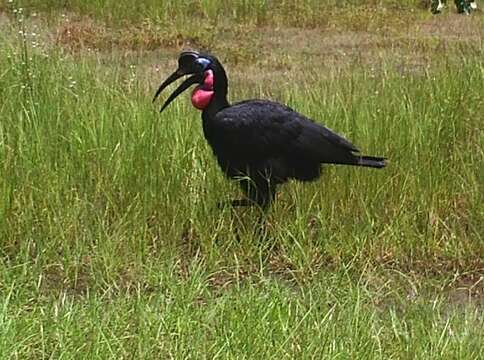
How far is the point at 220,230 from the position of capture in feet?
12.1

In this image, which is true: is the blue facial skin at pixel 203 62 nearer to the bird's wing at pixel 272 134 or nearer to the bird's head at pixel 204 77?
the bird's head at pixel 204 77

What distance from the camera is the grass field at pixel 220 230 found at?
2762mm

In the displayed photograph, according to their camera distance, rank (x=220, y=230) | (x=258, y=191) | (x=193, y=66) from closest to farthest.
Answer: (x=220, y=230)
(x=258, y=191)
(x=193, y=66)

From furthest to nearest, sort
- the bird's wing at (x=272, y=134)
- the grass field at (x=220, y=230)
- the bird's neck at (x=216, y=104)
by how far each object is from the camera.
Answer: the bird's neck at (x=216, y=104), the bird's wing at (x=272, y=134), the grass field at (x=220, y=230)

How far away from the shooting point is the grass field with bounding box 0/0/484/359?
→ 2.76m

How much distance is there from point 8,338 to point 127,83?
2535 millimetres

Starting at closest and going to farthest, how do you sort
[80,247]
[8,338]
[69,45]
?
1. [8,338]
2. [80,247]
3. [69,45]

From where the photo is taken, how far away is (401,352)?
2.71m

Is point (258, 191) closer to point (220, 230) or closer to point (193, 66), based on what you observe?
point (220, 230)

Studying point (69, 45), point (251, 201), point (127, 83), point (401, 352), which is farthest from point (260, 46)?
point (401, 352)

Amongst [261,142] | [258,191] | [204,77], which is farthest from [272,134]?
[204,77]

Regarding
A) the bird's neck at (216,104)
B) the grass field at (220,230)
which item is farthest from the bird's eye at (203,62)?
the grass field at (220,230)

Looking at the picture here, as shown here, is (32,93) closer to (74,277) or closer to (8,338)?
(74,277)

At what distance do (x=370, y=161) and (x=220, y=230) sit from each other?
2.16ft
